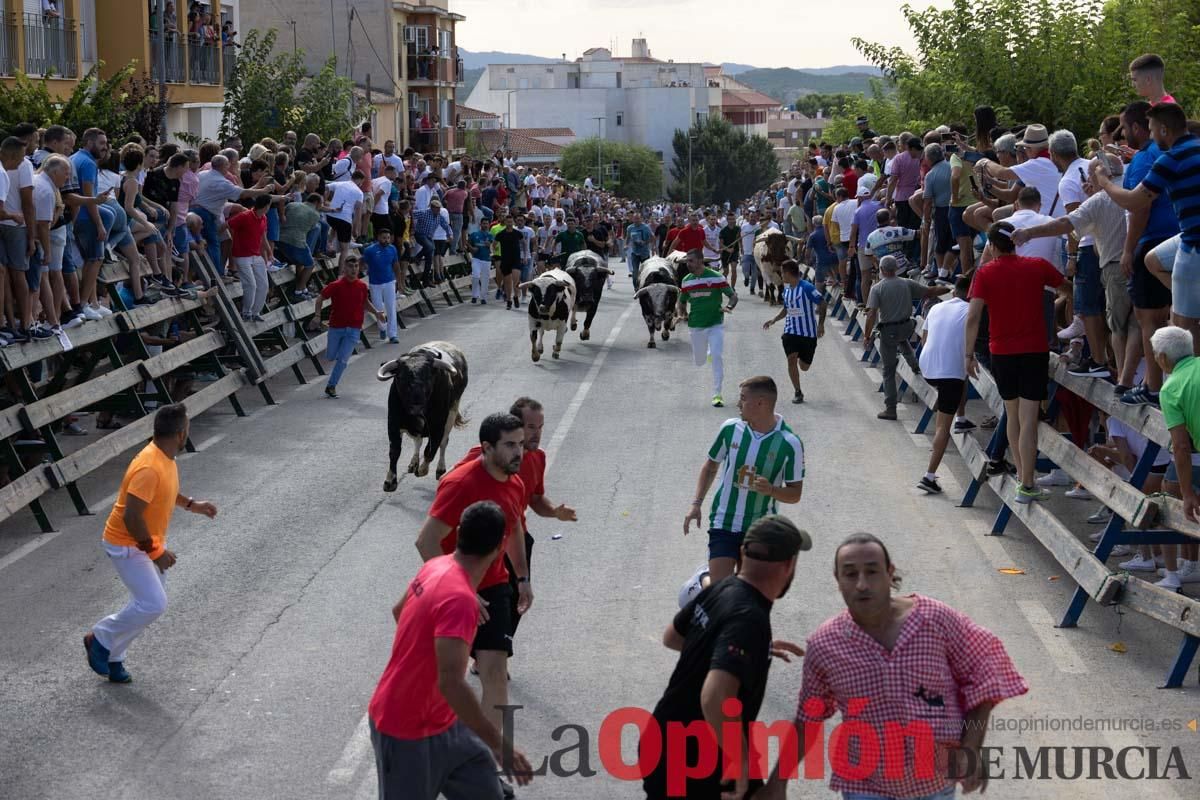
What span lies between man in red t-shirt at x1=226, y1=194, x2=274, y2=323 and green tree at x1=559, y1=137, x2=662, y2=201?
97861 mm

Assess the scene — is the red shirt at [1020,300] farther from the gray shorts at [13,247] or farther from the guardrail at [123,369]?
the gray shorts at [13,247]

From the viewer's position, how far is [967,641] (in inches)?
225

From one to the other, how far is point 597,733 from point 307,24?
6477cm

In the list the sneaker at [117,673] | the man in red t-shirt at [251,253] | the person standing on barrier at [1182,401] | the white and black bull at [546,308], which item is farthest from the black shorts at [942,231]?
the sneaker at [117,673]

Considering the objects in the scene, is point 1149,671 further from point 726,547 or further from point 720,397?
point 720,397

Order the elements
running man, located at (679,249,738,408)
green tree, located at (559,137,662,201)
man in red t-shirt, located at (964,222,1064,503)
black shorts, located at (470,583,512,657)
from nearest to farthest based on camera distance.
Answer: black shorts, located at (470,583,512,657), man in red t-shirt, located at (964,222,1064,503), running man, located at (679,249,738,408), green tree, located at (559,137,662,201)

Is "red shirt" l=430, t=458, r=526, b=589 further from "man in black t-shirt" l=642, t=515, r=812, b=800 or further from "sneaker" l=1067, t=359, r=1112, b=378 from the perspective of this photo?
"sneaker" l=1067, t=359, r=1112, b=378

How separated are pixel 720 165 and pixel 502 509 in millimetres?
128250

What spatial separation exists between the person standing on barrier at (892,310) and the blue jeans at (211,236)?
325 inches

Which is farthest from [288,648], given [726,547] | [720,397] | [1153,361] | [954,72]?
[954,72]

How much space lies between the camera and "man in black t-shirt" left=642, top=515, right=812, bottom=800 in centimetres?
570

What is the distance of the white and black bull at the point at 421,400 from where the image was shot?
48.2 ft

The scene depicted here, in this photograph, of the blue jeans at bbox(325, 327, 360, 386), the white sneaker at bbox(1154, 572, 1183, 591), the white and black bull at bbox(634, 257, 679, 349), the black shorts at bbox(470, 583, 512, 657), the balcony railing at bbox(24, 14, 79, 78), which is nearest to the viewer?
the black shorts at bbox(470, 583, 512, 657)

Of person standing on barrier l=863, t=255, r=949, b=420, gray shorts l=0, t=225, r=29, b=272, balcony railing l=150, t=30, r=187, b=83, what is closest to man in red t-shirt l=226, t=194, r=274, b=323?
gray shorts l=0, t=225, r=29, b=272
